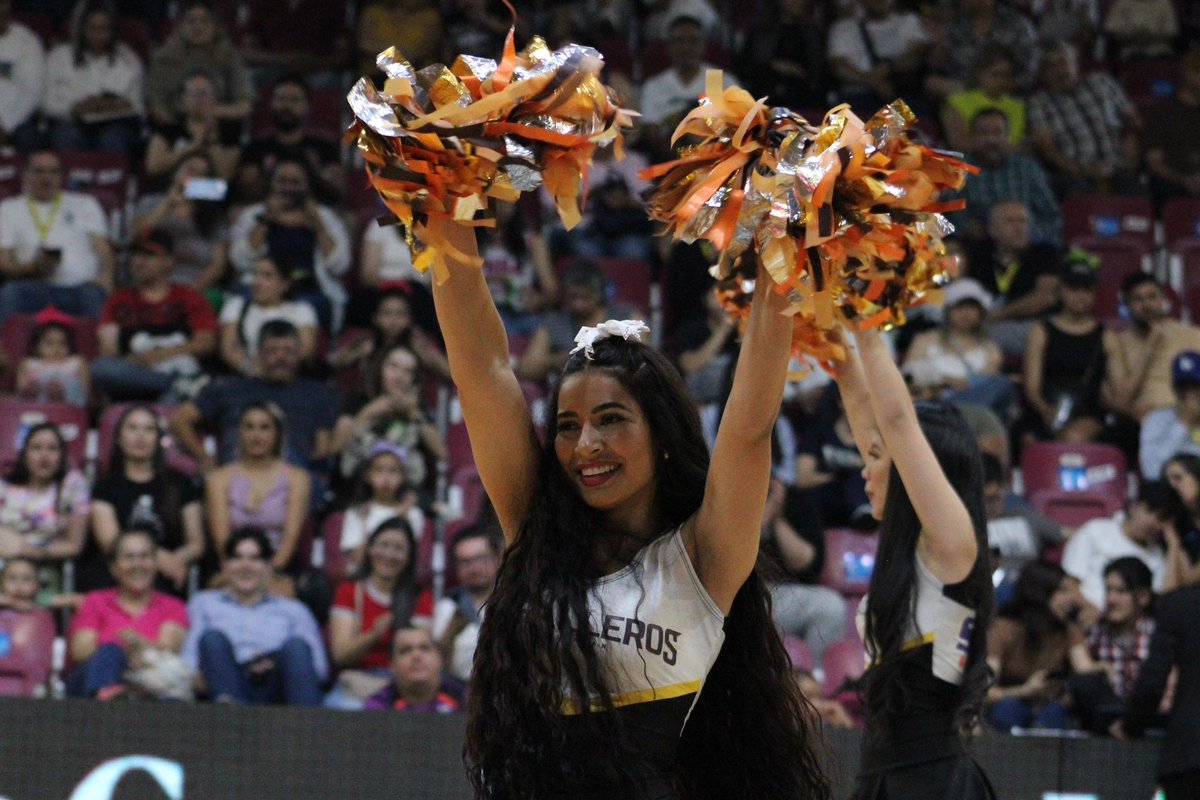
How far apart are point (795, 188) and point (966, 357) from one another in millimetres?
5443

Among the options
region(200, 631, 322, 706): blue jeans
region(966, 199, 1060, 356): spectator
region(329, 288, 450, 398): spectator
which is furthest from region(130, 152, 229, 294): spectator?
region(966, 199, 1060, 356): spectator

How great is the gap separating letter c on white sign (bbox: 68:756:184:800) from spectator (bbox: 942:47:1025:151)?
5669 millimetres

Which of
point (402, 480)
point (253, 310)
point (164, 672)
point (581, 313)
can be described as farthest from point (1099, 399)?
point (164, 672)

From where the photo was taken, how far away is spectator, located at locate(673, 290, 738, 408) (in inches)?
289

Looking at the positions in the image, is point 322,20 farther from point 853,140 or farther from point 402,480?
point 853,140

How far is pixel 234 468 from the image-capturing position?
680 cm

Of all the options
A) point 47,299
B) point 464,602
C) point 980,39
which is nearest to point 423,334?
point 47,299

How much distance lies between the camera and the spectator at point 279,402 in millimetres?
7238

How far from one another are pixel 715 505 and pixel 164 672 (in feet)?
12.2

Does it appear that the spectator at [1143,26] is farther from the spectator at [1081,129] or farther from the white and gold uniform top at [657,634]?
the white and gold uniform top at [657,634]

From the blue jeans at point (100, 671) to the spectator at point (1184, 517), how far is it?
384 cm

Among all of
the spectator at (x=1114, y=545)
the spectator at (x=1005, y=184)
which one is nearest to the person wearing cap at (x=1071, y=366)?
the spectator at (x=1005, y=184)

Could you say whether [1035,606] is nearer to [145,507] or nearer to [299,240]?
[145,507]

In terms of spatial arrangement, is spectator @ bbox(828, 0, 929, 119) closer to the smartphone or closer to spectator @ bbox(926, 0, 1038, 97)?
spectator @ bbox(926, 0, 1038, 97)
